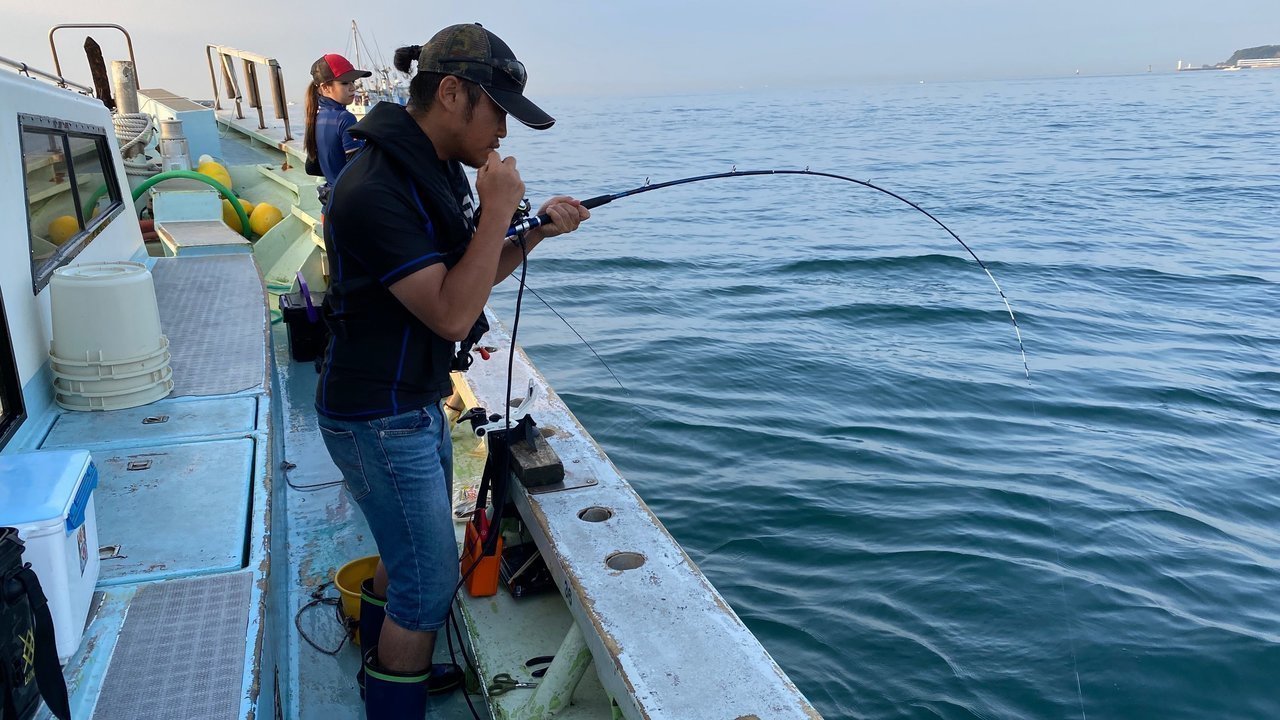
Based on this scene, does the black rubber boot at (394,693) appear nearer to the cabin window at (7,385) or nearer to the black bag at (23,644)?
the black bag at (23,644)

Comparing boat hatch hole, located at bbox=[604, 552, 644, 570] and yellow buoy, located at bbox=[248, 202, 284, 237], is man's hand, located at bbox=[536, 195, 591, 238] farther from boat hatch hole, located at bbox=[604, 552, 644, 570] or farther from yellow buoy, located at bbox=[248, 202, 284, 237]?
yellow buoy, located at bbox=[248, 202, 284, 237]

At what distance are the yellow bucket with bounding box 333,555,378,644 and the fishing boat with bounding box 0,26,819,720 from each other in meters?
0.01

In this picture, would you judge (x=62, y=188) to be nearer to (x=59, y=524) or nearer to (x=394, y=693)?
(x=59, y=524)

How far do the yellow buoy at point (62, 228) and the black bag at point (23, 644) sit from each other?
2.67 m

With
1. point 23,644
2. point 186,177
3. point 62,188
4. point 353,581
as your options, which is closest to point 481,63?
point 23,644

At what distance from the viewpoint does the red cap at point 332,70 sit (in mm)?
5840

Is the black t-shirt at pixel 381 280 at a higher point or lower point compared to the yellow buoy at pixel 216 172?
higher

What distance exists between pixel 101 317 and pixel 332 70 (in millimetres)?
3025

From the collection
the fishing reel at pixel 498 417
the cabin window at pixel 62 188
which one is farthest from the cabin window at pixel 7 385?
the fishing reel at pixel 498 417

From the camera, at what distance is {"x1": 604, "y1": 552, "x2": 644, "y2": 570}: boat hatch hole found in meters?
2.64

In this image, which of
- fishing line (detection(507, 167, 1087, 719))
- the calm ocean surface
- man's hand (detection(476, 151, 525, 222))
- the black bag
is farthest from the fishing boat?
the calm ocean surface

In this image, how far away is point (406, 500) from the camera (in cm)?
234

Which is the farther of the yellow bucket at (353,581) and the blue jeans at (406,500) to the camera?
the yellow bucket at (353,581)

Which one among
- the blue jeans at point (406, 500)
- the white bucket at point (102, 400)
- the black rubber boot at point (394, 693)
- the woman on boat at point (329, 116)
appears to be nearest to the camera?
the blue jeans at point (406, 500)
